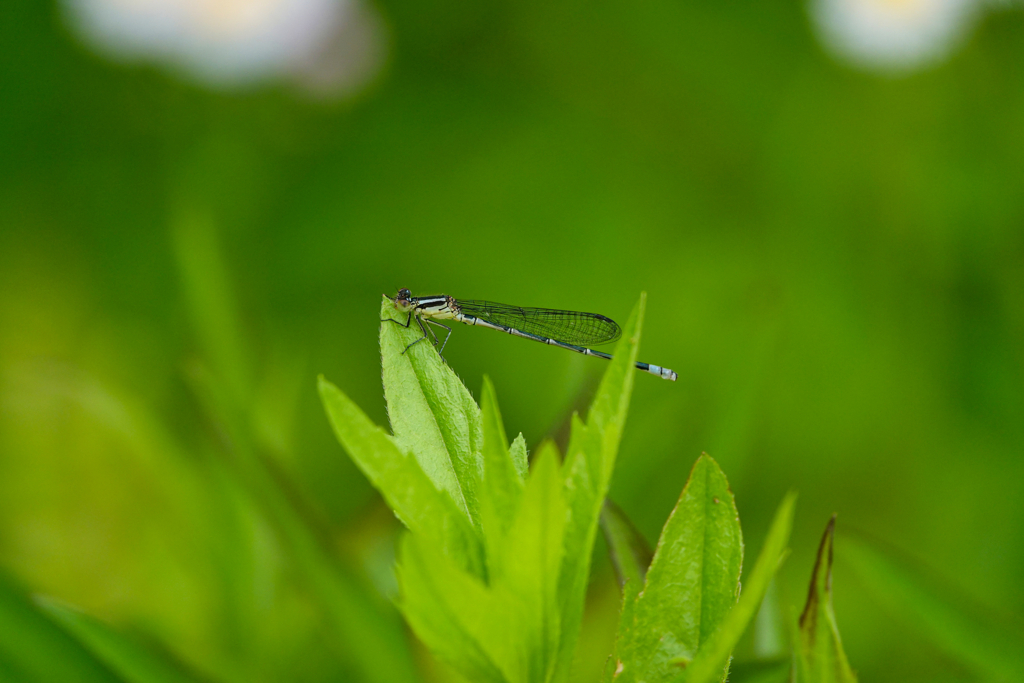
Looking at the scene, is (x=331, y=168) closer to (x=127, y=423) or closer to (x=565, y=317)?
(x=565, y=317)

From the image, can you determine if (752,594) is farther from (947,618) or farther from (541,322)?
(541,322)

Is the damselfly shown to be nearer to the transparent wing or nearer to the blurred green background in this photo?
the transparent wing

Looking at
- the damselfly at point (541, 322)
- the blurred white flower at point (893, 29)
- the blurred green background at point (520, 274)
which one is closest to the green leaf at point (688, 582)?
the blurred green background at point (520, 274)

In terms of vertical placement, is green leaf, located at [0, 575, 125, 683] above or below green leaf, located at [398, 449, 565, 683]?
below

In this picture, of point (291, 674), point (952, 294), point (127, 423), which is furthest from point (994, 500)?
point (127, 423)

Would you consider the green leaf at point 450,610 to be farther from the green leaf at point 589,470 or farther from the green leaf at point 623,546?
the green leaf at point 623,546

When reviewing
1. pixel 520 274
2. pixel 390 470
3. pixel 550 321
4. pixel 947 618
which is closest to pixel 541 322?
pixel 550 321

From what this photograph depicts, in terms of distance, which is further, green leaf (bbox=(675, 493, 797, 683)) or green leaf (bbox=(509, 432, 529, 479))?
→ green leaf (bbox=(509, 432, 529, 479))

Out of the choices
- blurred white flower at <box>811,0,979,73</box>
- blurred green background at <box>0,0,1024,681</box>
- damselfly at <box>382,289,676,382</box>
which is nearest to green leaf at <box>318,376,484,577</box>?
blurred green background at <box>0,0,1024,681</box>

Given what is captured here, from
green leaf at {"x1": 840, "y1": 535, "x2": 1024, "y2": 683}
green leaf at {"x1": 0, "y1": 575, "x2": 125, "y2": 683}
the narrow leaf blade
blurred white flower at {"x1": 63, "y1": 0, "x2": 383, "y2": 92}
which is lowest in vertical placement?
green leaf at {"x1": 0, "y1": 575, "x2": 125, "y2": 683}
